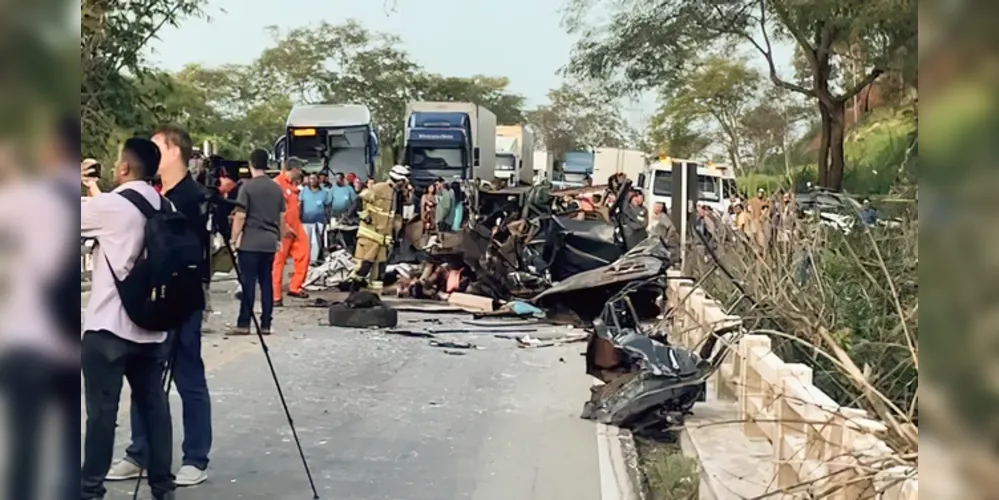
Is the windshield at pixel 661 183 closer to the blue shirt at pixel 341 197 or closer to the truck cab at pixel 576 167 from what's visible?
the blue shirt at pixel 341 197

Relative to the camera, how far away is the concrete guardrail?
3.78 m

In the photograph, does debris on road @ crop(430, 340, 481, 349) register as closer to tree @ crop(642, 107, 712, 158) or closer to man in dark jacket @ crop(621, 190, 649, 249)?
man in dark jacket @ crop(621, 190, 649, 249)

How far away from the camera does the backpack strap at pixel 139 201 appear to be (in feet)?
16.5

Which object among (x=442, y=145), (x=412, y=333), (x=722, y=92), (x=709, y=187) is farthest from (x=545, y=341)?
(x=722, y=92)

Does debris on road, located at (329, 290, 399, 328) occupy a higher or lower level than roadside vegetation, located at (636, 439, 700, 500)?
higher

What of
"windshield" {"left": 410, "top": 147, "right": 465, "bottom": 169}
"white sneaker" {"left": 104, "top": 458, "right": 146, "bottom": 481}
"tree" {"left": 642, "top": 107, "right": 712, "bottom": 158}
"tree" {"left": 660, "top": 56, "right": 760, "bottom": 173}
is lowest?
"white sneaker" {"left": 104, "top": 458, "right": 146, "bottom": 481}

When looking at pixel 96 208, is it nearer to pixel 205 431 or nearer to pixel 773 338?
pixel 205 431

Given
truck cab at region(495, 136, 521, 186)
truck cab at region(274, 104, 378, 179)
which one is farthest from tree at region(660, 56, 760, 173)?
truck cab at region(274, 104, 378, 179)

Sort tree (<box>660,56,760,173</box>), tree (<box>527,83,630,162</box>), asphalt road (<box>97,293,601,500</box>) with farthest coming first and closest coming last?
tree (<box>527,83,630,162</box>) < tree (<box>660,56,760,173</box>) < asphalt road (<box>97,293,601,500</box>)

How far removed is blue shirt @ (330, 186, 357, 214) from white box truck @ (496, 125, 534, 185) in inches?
695

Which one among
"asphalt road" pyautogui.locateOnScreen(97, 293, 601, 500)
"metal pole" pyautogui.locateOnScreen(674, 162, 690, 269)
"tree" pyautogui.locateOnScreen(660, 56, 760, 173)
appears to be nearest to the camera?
"asphalt road" pyautogui.locateOnScreen(97, 293, 601, 500)
